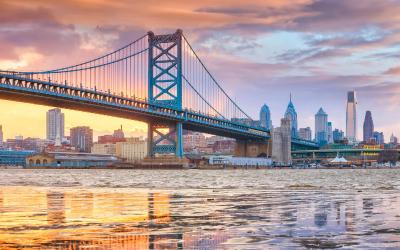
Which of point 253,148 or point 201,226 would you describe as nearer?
point 201,226

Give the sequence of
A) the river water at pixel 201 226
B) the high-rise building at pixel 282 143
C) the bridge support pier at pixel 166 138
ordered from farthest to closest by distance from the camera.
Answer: the high-rise building at pixel 282 143, the bridge support pier at pixel 166 138, the river water at pixel 201 226

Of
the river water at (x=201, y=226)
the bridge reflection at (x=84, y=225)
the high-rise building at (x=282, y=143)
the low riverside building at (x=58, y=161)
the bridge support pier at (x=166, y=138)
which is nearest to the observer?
the river water at (x=201, y=226)

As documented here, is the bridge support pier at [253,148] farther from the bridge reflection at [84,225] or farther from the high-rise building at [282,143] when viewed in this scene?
the bridge reflection at [84,225]

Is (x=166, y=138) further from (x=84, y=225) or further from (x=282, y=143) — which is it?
(x=84, y=225)

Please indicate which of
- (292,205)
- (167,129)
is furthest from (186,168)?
(292,205)

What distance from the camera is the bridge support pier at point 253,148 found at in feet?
605

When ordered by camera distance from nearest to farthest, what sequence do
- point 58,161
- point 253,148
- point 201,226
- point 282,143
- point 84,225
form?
point 201,226 < point 84,225 < point 58,161 < point 253,148 < point 282,143

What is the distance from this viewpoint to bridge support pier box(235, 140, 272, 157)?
184500 mm

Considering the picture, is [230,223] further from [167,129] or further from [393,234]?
[167,129]

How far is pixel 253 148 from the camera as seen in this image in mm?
185125

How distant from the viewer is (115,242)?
601 inches

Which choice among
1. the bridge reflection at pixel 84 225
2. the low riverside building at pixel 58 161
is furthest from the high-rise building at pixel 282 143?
the bridge reflection at pixel 84 225

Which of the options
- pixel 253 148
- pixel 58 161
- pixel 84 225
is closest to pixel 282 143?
pixel 253 148

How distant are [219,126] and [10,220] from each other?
117 meters
